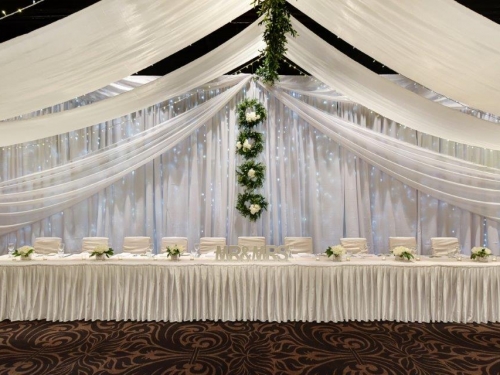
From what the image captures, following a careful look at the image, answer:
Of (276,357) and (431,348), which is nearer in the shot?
(276,357)

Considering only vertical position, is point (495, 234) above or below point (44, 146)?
below

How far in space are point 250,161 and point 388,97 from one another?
248cm

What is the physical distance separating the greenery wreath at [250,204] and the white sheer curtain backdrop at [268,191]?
16 centimetres

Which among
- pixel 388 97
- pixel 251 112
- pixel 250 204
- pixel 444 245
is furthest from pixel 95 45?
pixel 444 245

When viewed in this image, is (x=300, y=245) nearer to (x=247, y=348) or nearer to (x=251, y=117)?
(x=247, y=348)

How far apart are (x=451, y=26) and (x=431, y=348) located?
2.94 metres

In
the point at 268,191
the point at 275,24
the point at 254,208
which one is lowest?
the point at 254,208

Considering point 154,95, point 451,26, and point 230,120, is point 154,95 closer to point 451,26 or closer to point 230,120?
point 230,120

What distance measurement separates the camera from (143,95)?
175 inches

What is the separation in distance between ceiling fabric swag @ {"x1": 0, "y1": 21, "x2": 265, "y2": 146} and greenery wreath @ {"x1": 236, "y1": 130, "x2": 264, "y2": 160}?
1.29 m

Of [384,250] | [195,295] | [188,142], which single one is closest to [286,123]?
[188,142]

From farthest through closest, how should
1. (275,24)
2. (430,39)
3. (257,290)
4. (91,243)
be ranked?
(91,243), (257,290), (275,24), (430,39)

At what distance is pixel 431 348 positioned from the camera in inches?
132

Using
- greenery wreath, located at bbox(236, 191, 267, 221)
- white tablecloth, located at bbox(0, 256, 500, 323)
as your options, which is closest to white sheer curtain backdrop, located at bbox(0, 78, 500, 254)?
greenery wreath, located at bbox(236, 191, 267, 221)
